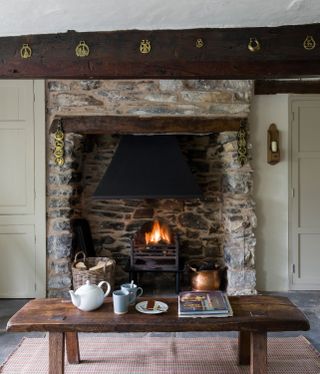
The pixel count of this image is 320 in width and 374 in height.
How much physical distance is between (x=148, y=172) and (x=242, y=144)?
1058 millimetres

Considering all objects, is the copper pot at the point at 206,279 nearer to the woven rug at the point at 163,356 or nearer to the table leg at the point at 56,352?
the woven rug at the point at 163,356

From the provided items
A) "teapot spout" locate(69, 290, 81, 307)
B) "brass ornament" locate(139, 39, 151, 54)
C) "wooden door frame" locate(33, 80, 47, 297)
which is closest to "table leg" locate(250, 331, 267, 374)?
"teapot spout" locate(69, 290, 81, 307)

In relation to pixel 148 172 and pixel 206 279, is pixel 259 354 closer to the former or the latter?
pixel 206 279

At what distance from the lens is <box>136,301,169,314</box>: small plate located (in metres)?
2.43

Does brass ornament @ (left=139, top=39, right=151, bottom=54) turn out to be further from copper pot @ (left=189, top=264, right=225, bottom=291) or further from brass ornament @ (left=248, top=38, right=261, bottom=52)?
copper pot @ (left=189, top=264, right=225, bottom=291)

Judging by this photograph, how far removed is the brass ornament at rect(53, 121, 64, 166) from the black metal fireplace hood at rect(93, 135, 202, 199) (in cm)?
50

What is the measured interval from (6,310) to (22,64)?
2.46 m

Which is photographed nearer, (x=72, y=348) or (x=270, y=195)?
(x=72, y=348)

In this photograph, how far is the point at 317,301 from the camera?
4.23m

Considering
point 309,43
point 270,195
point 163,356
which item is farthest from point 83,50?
point 270,195

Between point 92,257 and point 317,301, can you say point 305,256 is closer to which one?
point 317,301

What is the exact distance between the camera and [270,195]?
4.54 m

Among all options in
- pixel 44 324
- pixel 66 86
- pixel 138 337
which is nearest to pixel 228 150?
pixel 66 86

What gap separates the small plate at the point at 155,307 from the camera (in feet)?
7.97
